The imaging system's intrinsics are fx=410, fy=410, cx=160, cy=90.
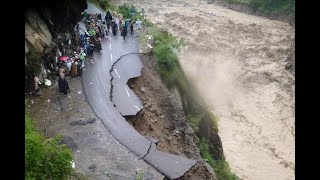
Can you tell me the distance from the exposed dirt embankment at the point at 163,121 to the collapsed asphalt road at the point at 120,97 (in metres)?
0.53

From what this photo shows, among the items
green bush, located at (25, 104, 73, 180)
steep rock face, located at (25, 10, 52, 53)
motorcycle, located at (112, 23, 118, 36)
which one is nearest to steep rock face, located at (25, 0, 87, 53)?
steep rock face, located at (25, 10, 52, 53)

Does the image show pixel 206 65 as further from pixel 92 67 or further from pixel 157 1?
pixel 157 1

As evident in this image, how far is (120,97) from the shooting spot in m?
23.6

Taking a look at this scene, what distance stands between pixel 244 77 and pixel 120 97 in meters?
21.0

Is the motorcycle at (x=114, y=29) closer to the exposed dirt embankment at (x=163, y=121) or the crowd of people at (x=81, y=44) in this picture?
the crowd of people at (x=81, y=44)

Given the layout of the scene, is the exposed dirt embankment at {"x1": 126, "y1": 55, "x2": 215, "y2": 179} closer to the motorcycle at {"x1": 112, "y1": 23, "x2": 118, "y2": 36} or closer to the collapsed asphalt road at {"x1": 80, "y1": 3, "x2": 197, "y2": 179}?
the collapsed asphalt road at {"x1": 80, "y1": 3, "x2": 197, "y2": 179}

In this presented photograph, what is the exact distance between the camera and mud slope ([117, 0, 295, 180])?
98.3 feet

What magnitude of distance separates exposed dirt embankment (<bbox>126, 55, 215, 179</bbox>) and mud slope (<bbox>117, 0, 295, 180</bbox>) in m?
6.72

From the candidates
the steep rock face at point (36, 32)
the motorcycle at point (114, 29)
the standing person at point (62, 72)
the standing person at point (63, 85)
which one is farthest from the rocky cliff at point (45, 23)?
the motorcycle at point (114, 29)

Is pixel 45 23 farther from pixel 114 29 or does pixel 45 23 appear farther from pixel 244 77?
pixel 244 77

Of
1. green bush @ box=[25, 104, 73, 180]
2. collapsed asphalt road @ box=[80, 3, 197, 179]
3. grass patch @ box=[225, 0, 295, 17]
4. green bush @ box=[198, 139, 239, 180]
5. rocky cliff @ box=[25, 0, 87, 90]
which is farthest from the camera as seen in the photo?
grass patch @ box=[225, 0, 295, 17]
